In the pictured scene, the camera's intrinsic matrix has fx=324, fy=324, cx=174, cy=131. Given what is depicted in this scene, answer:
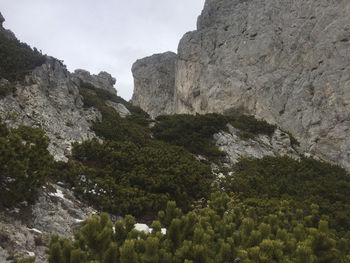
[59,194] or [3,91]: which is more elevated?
[3,91]

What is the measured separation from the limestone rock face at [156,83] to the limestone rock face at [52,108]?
3492 cm

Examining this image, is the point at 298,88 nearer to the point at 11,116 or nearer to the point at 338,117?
the point at 338,117

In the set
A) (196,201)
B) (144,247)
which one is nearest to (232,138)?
(196,201)

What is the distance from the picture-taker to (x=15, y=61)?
711 inches

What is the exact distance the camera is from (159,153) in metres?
14.7

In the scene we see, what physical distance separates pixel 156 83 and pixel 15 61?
39885 mm

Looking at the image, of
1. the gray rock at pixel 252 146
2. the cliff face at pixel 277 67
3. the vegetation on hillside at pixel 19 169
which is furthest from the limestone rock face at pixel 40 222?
the cliff face at pixel 277 67

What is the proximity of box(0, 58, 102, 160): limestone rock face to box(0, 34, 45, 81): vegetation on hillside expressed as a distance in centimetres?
40

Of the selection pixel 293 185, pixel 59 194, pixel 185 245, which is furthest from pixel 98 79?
pixel 185 245

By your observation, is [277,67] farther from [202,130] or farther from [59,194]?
[59,194]

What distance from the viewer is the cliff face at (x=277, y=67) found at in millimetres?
30453

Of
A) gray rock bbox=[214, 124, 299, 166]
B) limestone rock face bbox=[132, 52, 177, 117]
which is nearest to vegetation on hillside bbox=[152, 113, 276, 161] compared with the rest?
gray rock bbox=[214, 124, 299, 166]

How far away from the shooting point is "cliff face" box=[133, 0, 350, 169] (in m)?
30.5

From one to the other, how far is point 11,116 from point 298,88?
29048 millimetres
